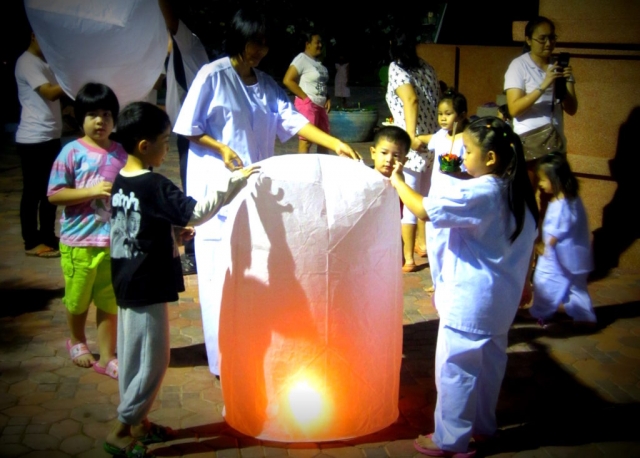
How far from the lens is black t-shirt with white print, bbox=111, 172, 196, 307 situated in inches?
119

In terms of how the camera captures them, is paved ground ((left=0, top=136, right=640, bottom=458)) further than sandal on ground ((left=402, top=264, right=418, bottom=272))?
No

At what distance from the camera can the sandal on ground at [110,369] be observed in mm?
4028

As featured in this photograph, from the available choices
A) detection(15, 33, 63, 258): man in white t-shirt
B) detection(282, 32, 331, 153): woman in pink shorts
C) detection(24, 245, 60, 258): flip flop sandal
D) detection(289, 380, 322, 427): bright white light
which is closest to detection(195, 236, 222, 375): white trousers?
detection(289, 380, 322, 427): bright white light

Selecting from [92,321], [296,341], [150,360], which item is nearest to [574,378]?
[296,341]

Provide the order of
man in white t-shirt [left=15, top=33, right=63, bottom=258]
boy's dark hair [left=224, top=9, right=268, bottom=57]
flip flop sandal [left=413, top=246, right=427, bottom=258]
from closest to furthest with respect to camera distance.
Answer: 1. boy's dark hair [left=224, top=9, right=268, bottom=57]
2. man in white t-shirt [left=15, top=33, right=63, bottom=258]
3. flip flop sandal [left=413, top=246, right=427, bottom=258]

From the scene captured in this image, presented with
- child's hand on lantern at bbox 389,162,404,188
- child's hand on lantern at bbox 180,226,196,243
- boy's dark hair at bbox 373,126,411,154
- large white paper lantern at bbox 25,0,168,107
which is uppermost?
large white paper lantern at bbox 25,0,168,107

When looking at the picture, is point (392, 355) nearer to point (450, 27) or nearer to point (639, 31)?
point (639, 31)

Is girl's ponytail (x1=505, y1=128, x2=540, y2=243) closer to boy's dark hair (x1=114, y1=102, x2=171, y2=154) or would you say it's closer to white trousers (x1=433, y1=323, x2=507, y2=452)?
white trousers (x1=433, y1=323, x2=507, y2=452)

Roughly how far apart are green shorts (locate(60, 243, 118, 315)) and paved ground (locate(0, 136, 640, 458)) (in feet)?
1.39

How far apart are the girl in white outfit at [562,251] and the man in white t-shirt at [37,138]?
404 centimetres

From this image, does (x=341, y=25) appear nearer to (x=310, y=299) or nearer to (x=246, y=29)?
(x=246, y=29)

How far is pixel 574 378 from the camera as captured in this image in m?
4.21

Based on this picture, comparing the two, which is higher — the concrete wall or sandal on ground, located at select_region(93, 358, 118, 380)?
the concrete wall

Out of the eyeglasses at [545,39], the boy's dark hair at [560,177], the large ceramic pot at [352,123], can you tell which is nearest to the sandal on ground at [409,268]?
the boy's dark hair at [560,177]
